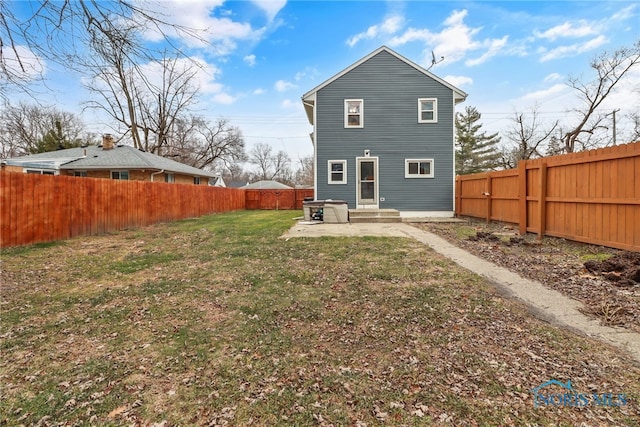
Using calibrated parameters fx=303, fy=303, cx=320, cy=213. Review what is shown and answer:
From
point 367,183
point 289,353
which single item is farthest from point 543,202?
point 367,183

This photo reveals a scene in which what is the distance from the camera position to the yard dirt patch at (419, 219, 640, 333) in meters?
3.43

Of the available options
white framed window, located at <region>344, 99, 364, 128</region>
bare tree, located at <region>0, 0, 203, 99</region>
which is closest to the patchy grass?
bare tree, located at <region>0, 0, 203, 99</region>

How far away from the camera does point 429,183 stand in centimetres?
1392

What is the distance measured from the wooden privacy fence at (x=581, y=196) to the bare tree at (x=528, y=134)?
925 inches

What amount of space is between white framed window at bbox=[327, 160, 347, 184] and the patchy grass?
9.25m

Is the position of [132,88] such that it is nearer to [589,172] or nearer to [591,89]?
[589,172]

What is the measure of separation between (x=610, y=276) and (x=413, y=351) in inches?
150

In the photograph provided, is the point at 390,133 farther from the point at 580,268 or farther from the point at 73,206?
the point at 73,206

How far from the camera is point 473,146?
114 feet

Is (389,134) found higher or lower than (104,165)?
higher

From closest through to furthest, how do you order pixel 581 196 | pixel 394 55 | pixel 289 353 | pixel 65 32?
pixel 289 353
pixel 65 32
pixel 581 196
pixel 394 55

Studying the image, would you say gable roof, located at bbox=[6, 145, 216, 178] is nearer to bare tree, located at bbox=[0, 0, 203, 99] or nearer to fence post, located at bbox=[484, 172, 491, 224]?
bare tree, located at bbox=[0, 0, 203, 99]

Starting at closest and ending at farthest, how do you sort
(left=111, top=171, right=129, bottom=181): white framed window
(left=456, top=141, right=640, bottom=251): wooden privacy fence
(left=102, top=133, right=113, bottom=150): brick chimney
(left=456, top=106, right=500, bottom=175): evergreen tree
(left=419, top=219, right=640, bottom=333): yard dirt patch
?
(left=419, top=219, right=640, bottom=333): yard dirt patch, (left=456, top=141, right=640, bottom=251): wooden privacy fence, (left=111, top=171, right=129, bottom=181): white framed window, (left=102, top=133, right=113, bottom=150): brick chimney, (left=456, top=106, right=500, bottom=175): evergreen tree
